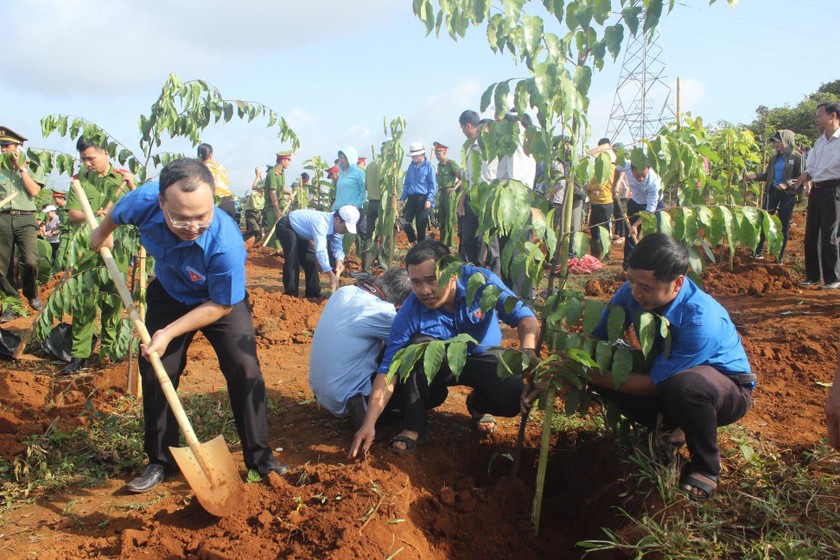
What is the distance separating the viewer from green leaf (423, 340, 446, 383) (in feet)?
7.75

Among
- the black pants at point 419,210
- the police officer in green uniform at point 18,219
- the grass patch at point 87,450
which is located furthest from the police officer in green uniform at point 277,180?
the grass patch at point 87,450

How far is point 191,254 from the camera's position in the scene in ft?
9.55

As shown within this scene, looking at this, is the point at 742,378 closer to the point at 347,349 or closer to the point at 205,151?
the point at 347,349

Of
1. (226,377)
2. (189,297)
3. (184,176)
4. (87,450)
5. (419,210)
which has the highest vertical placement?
(419,210)

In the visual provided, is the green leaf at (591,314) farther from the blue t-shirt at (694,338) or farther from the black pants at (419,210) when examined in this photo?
the black pants at (419,210)

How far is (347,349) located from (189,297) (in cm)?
94

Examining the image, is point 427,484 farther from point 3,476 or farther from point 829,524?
point 3,476

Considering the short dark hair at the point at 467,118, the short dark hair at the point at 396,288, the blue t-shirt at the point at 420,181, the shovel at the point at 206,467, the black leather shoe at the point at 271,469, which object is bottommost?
the black leather shoe at the point at 271,469

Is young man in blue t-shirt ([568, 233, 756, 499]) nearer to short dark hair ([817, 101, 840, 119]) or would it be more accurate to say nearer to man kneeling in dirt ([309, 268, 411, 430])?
man kneeling in dirt ([309, 268, 411, 430])

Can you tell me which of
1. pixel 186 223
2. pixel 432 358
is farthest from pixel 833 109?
pixel 186 223

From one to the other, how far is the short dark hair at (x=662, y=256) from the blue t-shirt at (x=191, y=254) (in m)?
1.74

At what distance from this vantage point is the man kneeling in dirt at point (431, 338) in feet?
10.3

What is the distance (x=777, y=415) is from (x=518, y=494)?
1753 mm

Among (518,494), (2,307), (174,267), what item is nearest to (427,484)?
(518,494)
